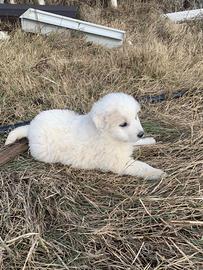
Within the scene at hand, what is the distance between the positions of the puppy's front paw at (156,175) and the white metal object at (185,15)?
14.1ft

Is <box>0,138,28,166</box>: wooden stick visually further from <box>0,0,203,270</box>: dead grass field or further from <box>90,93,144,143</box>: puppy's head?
<box>90,93,144,143</box>: puppy's head

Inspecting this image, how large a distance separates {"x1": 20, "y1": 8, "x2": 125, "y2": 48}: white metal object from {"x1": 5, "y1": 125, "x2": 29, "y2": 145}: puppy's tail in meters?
2.52

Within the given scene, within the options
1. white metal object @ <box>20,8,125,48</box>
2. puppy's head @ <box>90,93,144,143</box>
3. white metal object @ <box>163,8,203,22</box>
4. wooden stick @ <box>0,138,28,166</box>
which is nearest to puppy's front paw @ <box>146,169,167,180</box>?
puppy's head @ <box>90,93,144,143</box>

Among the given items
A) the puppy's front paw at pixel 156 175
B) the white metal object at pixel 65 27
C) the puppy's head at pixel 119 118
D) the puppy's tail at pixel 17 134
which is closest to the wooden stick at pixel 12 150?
the puppy's tail at pixel 17 134

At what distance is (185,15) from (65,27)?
6.61 ft

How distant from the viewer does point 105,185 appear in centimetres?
324

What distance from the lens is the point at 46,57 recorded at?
5.33 metres

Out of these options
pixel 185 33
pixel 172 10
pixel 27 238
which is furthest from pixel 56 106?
pixel 172 10

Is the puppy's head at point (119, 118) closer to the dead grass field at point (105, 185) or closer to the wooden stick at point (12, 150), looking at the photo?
the dead grass field at point (105, 185)

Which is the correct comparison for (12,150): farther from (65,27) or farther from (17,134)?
(65,27)

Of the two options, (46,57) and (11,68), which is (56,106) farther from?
(46,57)

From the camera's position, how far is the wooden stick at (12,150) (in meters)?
3.52

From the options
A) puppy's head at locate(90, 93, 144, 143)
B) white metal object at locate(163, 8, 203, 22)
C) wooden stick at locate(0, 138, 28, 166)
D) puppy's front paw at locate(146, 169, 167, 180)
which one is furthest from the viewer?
white metal object at locate(163, 8, 203, 22)

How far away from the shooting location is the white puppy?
3078mm
